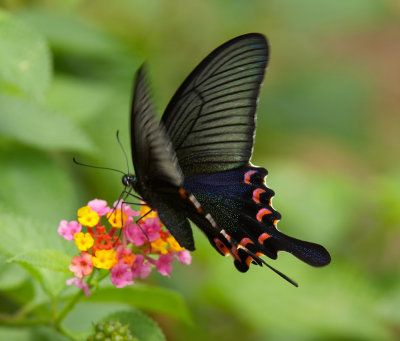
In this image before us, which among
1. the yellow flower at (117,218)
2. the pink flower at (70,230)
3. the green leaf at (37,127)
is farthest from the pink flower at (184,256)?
the green leaf at (37,127)

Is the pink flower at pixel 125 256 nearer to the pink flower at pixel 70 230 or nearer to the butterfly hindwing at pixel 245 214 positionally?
the pink flower at pixel 70 230

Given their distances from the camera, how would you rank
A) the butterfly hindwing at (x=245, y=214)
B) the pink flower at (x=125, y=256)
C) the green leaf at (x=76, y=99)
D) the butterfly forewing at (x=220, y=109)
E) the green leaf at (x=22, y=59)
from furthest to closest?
the green leaf at (x=76, y=99)
the green leaf at (x=22, y=59)
the butterfly forewing at (x=220, y=109)
the butterfly hindwing at (x=245, y=214)
the pink flower at (x=125, y=256)

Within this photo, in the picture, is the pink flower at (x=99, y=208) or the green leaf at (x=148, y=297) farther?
the green leaf at (x=148, y=297)

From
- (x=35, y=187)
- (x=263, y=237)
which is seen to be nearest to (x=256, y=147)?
(x=35, y=187)

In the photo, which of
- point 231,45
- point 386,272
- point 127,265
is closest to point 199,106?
point 231,45

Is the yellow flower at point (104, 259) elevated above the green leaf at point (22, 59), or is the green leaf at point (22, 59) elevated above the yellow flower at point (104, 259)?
the green leaf at point (22, 59)

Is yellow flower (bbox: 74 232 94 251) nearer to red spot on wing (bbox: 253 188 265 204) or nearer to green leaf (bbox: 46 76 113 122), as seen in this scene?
red spot on wing (bbox: 253 188 265 204)

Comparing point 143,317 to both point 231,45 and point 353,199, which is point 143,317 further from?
point 353,199
